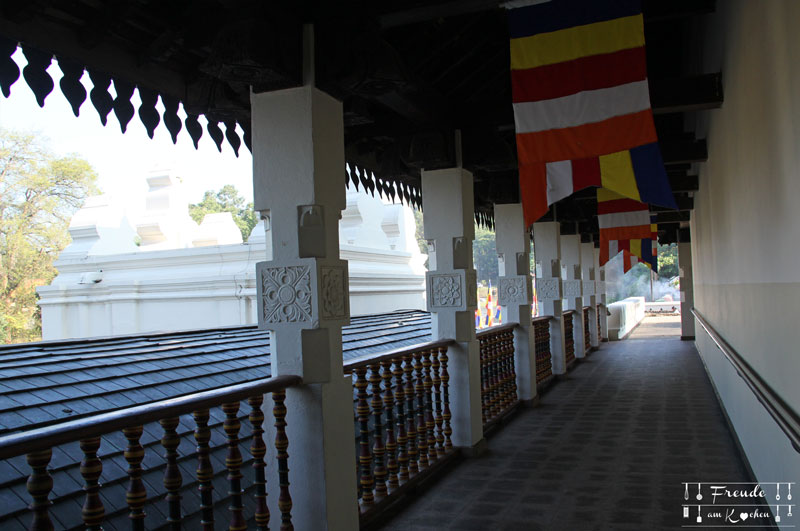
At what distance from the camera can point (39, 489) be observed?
1.91m

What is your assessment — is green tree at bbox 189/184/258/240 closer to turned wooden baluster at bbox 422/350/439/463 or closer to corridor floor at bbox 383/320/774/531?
corridor floor at bbox 383/320/774/531

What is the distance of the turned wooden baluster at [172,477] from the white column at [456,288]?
3587 mm

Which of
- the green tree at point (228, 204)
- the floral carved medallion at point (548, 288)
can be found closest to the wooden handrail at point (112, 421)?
the floral carved medallion at point (548, 288)

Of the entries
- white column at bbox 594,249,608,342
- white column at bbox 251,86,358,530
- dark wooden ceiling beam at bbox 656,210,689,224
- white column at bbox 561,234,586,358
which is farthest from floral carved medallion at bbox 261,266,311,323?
white column at bbox 594,249,608,342

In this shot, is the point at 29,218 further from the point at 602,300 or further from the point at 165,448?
the point at 165,448

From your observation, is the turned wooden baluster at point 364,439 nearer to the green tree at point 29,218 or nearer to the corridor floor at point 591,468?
the corridor floor at point 591,468

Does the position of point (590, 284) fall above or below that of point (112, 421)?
above

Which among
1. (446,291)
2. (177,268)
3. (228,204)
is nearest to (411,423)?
(446,291)

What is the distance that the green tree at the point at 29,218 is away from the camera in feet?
81.0

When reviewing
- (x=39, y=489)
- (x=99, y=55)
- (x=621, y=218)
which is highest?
(x=99, y=55)

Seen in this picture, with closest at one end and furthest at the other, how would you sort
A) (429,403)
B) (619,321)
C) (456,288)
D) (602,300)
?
(429,403) < (456,288) < (602,300) < (619,321)

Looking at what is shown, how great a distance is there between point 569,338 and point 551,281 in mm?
2333

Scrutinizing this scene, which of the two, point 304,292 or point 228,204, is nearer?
point 304,292

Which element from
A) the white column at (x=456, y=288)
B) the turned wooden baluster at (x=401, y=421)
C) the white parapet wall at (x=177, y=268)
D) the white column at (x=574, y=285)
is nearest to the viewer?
the turned wooden baluster at (x=401, y=421)
